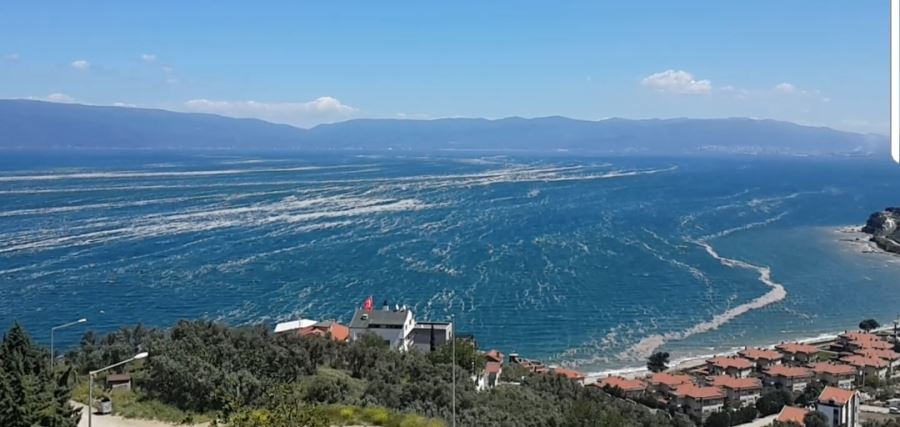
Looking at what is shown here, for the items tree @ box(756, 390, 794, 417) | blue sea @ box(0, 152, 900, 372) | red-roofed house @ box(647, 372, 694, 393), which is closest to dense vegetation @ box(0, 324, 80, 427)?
blue sea @ box(0, 152, 900, 372)

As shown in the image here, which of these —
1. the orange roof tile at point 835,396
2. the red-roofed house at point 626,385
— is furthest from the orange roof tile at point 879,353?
the red-roofed house at point 626,385

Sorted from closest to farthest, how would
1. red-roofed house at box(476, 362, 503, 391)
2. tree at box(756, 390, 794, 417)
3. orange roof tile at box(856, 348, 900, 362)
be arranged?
red-roofed house at box(476, 362, 503, 391), tree at box(756, 390, 794, 417), orange roof tile at box(856, 348, 900, 362)

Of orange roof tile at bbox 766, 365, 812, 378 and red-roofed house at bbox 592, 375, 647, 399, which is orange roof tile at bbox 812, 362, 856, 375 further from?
red-roofed house at bbox 592, 375, 647, 399

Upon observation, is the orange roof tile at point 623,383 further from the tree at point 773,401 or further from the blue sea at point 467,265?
the tree at point 773,401

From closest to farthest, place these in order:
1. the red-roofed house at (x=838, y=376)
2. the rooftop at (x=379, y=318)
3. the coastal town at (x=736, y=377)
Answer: the coastal town at (x=736, y=377)
the rooftop at (x=379, y=318)
the red-roofed house at (x=838, y=376)

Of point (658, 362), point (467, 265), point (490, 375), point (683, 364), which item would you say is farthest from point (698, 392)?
point (467, 265)

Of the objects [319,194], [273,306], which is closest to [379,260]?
[273,306]
